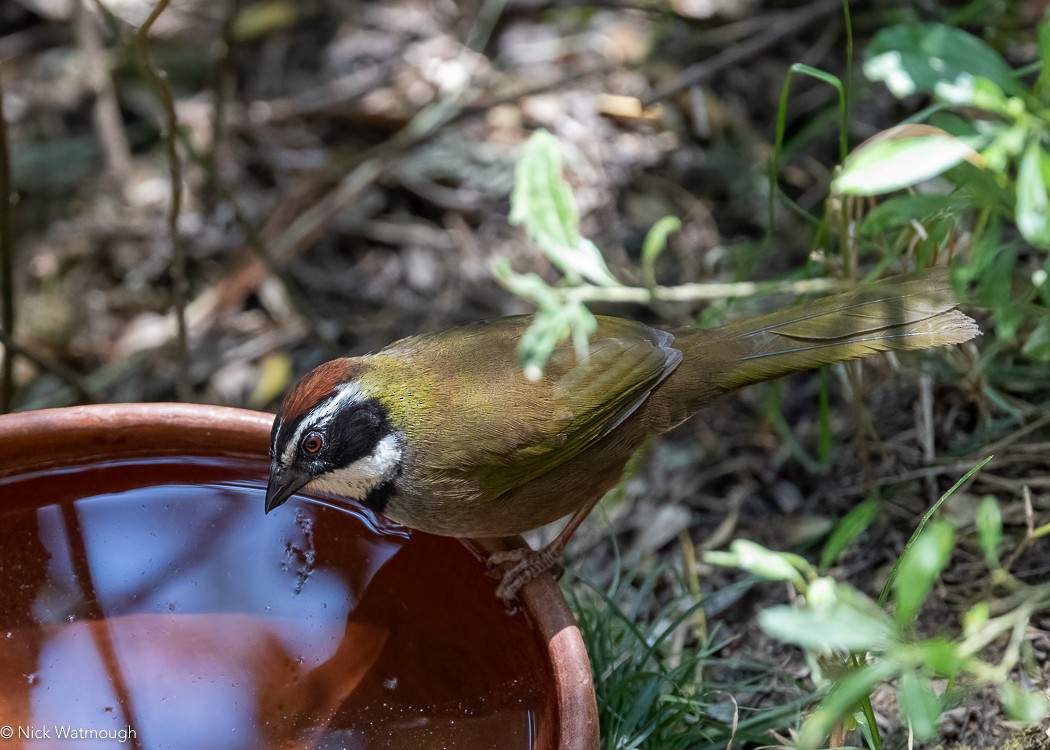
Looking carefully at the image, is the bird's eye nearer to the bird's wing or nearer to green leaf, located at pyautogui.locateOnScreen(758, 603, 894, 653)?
A: the bird's wing

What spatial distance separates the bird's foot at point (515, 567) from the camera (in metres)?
3.28

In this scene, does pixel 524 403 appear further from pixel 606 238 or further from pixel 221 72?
pixel 221 72

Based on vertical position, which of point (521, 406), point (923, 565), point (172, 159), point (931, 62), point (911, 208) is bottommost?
point (521, 406)

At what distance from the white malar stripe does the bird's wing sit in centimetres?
11

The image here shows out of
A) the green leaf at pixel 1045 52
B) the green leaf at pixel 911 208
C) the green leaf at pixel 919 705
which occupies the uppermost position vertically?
the green leaf at pixel 1045 52

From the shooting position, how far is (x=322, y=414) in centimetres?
351

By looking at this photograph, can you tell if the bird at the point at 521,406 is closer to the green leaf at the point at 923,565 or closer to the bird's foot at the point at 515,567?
the bird's foot at the point at 515,567

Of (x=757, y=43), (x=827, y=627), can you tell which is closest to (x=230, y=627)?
(x=827, y=627)

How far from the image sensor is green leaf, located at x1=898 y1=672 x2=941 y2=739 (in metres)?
1.92

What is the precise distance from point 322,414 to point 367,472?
0.26 metres

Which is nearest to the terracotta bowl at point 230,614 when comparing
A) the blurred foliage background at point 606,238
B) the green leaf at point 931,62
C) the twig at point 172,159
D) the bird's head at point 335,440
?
the bird's head at point 335,440

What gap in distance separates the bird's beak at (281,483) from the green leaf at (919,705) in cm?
203

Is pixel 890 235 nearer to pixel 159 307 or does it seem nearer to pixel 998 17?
pixel 998 17

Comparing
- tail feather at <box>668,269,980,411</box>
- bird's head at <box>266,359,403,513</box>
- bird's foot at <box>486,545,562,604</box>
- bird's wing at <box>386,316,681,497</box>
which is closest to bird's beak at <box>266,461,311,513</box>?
bird's head at <box>266,359,403,513</box>
